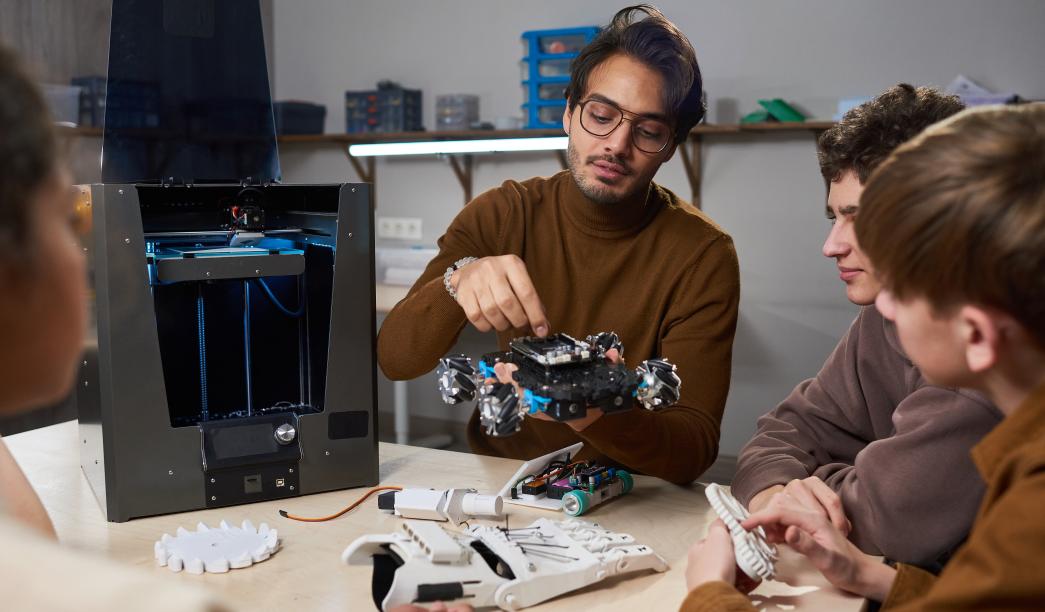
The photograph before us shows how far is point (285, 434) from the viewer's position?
142 cm

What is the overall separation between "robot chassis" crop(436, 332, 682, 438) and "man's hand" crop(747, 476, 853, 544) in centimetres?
21

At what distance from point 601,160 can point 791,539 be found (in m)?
0.85

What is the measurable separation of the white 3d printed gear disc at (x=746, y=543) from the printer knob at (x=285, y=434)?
0.65 metres

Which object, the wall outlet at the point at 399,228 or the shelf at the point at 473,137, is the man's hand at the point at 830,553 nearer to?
the shelf at the point at 473,137

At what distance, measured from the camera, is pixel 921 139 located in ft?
2.89

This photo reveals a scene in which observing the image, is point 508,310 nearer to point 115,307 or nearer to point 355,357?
point 355,357

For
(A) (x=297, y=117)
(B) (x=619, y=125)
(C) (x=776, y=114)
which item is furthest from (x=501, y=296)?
(A) (x=297, y=117)

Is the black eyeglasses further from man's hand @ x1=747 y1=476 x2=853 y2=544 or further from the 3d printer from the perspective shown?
man's hand @ x1=747 y1=476 x2=853 y2=544

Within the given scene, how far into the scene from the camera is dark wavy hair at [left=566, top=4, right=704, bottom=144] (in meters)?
1.70

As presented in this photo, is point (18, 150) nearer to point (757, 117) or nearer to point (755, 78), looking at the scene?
point (757, 117)

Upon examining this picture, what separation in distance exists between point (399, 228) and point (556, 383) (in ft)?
11.1

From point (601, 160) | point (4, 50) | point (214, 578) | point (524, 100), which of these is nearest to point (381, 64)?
point (524, 100)

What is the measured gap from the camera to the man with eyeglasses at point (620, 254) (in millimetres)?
1615

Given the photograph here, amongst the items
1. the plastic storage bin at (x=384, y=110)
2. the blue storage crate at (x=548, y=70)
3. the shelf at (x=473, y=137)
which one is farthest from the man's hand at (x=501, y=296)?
the plastic storage bin at (x=384, y=110)
